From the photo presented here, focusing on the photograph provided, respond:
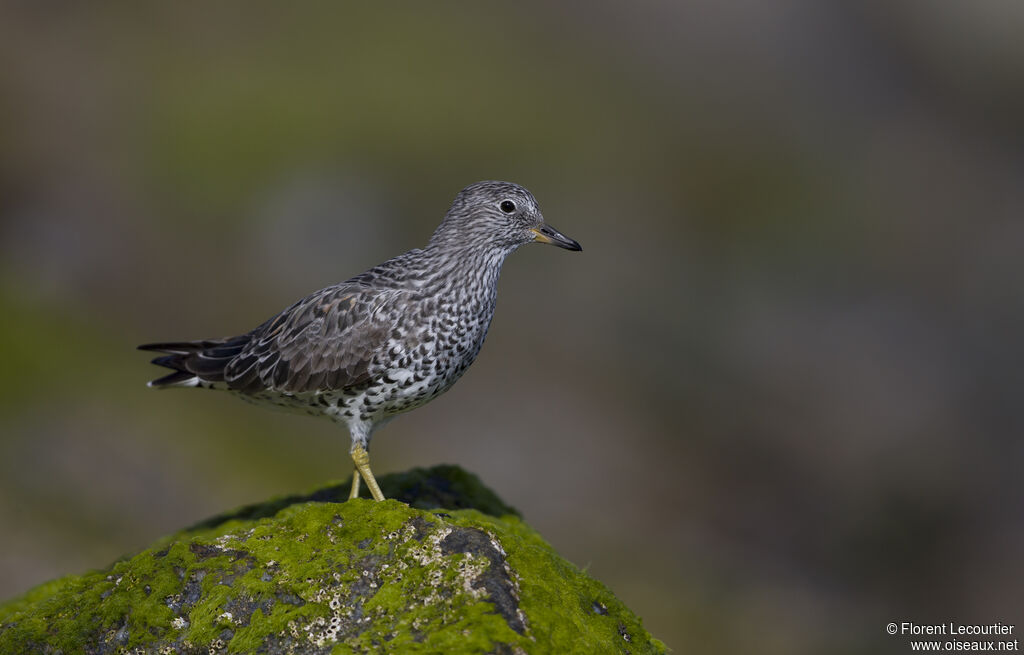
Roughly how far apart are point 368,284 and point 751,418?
18.7m

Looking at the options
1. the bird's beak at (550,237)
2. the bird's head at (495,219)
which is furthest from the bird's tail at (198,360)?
the bird's beak at (550,237)

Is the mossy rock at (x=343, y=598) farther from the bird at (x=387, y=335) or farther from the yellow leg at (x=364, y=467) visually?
the bird at (x=387, y=335)

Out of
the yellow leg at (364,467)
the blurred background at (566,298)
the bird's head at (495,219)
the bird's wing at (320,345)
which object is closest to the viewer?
the yellow leg at (364,467)

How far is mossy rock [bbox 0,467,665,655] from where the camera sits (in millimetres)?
6828

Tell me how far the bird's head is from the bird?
0.01m

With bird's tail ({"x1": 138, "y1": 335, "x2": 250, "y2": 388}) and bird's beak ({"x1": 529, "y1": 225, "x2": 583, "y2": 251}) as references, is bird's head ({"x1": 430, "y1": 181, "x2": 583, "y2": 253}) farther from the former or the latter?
bird's tail ({"x1": 138, "y1": 335, "x2": 250, "y2": 388})

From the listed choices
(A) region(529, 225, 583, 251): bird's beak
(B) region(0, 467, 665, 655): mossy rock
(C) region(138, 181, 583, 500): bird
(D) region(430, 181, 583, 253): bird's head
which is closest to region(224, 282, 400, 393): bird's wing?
(C) region(138, 181, 583, 500): bird

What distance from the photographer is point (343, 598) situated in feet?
23.3

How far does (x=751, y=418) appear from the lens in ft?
88.3

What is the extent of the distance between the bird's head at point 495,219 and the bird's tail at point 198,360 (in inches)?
105

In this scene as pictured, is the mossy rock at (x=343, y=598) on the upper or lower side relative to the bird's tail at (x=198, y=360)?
lower

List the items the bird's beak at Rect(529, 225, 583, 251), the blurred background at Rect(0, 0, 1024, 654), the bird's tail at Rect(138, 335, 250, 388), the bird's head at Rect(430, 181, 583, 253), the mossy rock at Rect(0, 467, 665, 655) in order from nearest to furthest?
the mossy rock at Rect(0, 467, 665, 655) → the bird's head at Rect(430, 181, 583, 253) → the bird's beak at Rect(529, 225, 583, 251) → the bird's tail at Rect(138, 335, 250, 388) → the blurred background at Rect(0, 0, 1024, 654)

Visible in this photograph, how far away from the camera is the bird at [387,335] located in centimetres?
962

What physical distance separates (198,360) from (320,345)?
2.08 metres
